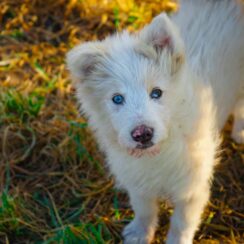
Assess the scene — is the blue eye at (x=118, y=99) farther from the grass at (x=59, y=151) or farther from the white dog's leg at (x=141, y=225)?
the grass at (x=59, y=151)

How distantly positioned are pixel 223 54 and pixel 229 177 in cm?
98

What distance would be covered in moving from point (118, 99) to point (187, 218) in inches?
38.9

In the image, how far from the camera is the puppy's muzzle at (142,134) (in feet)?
8.61

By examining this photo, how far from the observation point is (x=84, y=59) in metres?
2.88

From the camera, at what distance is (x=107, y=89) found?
288 centimetres

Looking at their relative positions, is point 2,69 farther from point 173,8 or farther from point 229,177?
point 229,177

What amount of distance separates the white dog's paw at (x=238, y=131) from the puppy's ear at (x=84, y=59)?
1560mm

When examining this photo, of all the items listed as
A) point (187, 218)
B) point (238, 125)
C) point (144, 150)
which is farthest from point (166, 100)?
point (238, 125)

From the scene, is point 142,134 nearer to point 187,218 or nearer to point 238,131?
point 187,218

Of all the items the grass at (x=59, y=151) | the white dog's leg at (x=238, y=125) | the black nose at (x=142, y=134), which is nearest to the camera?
the black nose at (x=142, y=134)

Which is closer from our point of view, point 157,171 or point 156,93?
point 156,93

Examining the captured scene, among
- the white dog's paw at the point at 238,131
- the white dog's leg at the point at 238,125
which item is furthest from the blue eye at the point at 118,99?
the white dog's paw at the point at 238,131

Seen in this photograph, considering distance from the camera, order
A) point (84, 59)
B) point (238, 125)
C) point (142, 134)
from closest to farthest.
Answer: point (142, 134)
point (84, 59)
point (238, 125)

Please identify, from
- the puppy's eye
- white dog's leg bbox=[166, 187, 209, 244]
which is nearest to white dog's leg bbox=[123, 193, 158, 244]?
white dog's leg bbox=[166, 187, 209, 244]
